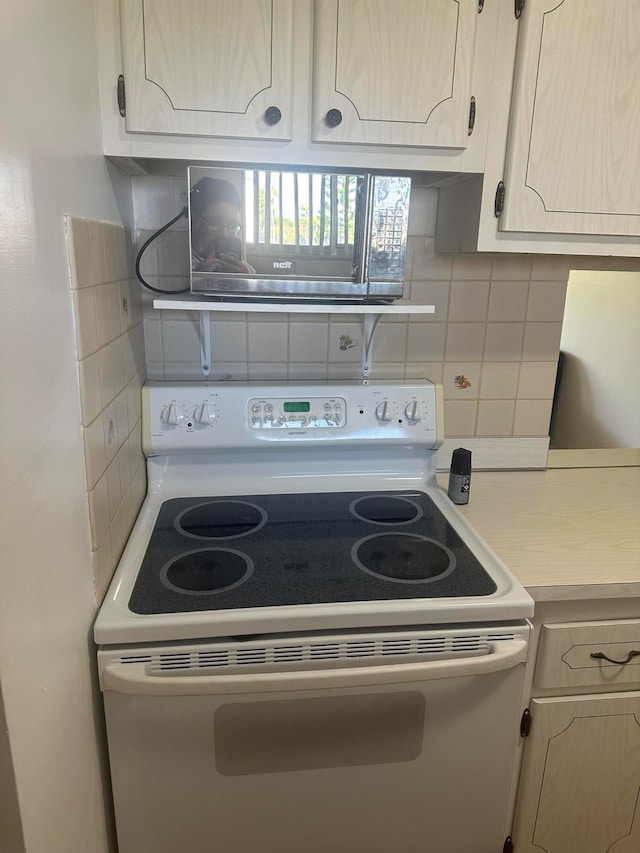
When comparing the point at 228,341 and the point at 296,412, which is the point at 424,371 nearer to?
the point at 296,412

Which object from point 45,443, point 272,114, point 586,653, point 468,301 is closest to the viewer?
point 45,443

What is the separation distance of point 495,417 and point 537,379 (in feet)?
0.52

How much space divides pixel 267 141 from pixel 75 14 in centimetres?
36

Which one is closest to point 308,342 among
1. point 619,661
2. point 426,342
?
point 426,342

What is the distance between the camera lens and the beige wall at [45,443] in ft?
2.12

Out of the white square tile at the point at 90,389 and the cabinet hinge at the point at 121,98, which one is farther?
the cabinet hinge at the point at 121,98

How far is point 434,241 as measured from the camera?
155 centimetres

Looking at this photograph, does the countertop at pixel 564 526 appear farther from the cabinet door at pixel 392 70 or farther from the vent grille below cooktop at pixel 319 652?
the cabinet door at pixel 392 70

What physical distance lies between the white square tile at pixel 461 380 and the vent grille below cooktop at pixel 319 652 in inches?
29.4

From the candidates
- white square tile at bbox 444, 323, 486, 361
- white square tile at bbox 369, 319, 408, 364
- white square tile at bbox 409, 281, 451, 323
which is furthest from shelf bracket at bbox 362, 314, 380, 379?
white square tile at bbox 444, 323, 486, 361

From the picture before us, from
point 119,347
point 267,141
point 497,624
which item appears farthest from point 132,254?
point 497,624

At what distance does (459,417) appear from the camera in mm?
1686

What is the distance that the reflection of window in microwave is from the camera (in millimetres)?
1194

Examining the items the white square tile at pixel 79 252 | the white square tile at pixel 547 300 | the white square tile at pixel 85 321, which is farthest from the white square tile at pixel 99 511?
the white square tile at pixel 547 300
